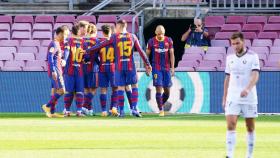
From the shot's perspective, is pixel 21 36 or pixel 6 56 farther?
pixel 21 36

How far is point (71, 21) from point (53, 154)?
1733 cm

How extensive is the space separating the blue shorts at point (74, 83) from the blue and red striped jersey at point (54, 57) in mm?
525

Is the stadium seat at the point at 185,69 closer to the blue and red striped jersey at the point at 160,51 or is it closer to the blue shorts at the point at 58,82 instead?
the blue and red striped jersey at the point at 160,51

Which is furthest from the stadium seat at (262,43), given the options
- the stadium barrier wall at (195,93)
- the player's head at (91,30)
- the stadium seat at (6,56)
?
the stadium seat at (6,56)

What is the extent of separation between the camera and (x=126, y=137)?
18.6 m

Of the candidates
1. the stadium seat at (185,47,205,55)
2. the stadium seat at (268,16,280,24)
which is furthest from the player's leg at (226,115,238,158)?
the stadium seat at (268,16,280,24)

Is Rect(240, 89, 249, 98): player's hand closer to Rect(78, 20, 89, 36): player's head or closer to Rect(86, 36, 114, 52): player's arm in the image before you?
Rect(86, 36, 114, 52): player's arm

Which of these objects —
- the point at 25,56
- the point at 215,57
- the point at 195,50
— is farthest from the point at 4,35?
the point at 215,57

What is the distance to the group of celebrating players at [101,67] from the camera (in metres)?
24.4

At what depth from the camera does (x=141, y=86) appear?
27750 millimetres

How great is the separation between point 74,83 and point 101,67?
792mm

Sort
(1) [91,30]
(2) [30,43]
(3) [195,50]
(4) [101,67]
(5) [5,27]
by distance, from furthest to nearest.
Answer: (5) [5,27] < (2) [30,43] < (3) [195,50] < (4) [101,67] < (1) [91,30]

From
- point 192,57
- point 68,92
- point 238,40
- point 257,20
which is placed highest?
point 238,40

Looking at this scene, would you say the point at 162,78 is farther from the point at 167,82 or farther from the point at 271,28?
the point at 271,28
